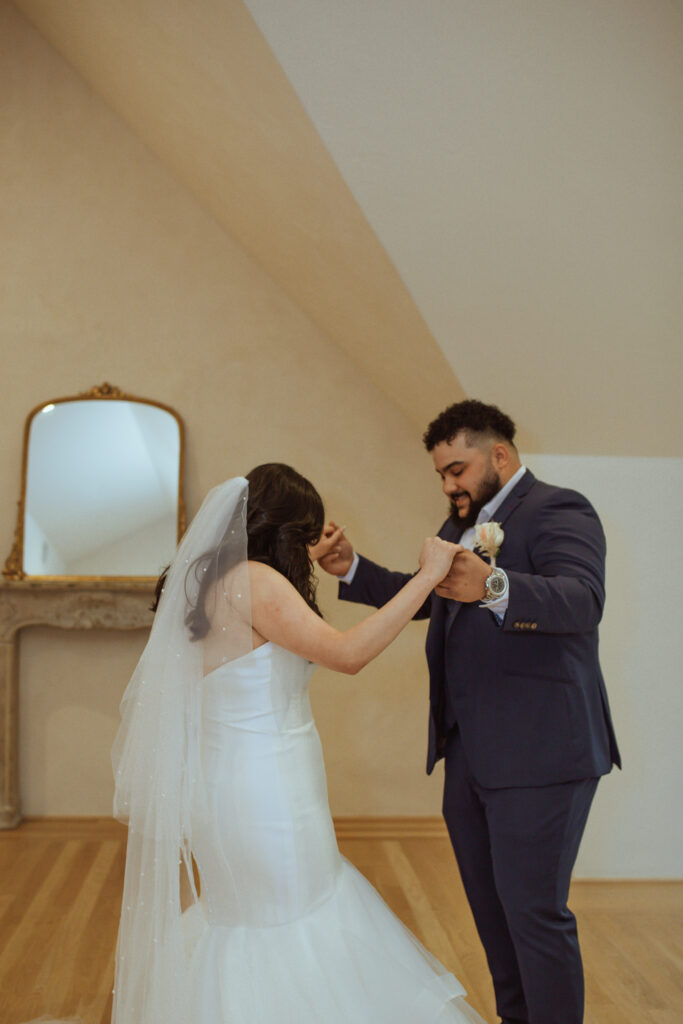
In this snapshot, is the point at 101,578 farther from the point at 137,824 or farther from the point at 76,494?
the point at 137,824

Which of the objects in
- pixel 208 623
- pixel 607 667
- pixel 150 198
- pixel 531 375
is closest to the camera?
pixel 208 623

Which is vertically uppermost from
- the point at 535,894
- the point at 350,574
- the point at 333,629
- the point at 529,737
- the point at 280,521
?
the point at 280,521

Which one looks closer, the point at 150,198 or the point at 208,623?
the point at 208,623

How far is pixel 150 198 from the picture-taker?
4.24 metres

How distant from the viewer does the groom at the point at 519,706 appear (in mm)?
1804

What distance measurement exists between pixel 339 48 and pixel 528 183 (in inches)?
25.2

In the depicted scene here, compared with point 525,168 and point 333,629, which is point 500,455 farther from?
point 525,168

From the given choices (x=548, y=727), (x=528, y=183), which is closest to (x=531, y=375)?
(x=528, y=183)

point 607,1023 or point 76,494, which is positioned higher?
point 76,494

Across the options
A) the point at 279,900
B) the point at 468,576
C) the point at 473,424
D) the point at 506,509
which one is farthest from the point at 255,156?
the point at 279,900

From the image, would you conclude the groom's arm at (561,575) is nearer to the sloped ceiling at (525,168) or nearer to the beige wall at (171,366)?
the sloped ceiling at (525,168)

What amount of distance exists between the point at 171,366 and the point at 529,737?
291cm

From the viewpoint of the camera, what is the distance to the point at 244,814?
5.87ft

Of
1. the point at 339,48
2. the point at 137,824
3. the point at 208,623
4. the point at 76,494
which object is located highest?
the point at 339,48
